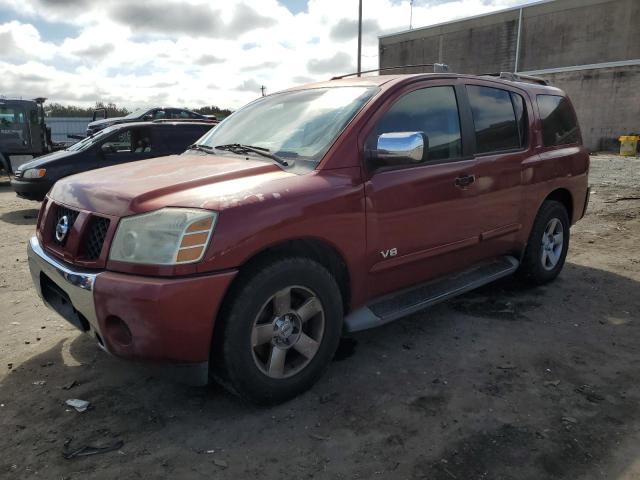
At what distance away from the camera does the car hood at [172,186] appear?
2459mm

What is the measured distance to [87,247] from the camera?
2600 mm

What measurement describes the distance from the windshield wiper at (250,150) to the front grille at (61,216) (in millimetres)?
1092

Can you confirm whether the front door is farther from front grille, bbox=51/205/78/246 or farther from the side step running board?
front grille, bbox=51/205/78/246

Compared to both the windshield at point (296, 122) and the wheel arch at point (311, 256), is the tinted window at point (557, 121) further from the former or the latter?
the wheel arch at point (311, 256)

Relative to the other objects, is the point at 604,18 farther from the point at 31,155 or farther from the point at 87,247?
the point at 87,247

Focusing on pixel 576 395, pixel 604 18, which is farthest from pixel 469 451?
pixel 604 18

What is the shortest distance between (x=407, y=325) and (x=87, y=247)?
7.77 feet

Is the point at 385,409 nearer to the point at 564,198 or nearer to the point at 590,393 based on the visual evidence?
the point at 590,393

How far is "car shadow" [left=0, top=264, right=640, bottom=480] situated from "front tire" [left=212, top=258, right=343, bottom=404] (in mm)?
187

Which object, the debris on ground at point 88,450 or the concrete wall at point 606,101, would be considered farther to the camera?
the concrete wall at point 606,101

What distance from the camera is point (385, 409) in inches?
108

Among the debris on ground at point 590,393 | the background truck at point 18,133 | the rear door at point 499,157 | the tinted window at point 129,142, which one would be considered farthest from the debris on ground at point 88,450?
→ the background truck at point 18,133

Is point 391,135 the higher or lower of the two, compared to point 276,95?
lower

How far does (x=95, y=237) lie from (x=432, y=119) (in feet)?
7.60
